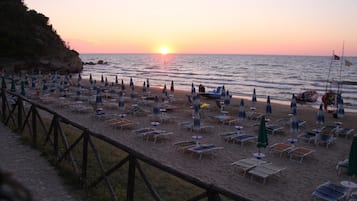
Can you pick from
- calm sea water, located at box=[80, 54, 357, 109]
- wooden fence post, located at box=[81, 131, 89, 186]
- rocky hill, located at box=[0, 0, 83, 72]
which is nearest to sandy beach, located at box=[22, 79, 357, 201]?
wooden fence post, located at box=[81, 131, 89, 186]

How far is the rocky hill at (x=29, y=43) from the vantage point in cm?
4695

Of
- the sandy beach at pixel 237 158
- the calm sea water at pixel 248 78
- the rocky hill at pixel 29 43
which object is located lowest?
the sandy beach at pixel 237 158

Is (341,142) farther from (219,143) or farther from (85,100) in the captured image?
(85,100)

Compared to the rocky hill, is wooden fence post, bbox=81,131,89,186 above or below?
below

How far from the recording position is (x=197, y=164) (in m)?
10.4

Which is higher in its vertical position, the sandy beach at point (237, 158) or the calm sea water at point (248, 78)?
the calm sea water at point (248, 78)

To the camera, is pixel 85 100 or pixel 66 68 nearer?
pixel 85 100

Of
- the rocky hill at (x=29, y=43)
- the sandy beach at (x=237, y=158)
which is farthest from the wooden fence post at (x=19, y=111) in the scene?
the rocky hill at (x=29, y=43)

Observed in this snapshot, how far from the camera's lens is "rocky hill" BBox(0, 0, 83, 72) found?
46950 millimetres

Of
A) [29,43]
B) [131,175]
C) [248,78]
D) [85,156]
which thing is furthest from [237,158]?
[29,43]

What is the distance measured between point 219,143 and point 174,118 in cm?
528

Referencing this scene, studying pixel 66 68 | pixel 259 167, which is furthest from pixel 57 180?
pixel 66 68

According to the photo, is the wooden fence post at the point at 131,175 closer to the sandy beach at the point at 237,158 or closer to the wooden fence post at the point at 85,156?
the wooden fence post at the point at 85,156

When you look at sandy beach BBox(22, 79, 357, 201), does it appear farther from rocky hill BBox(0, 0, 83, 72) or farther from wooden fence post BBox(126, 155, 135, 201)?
rocky hill BBox(0, 0, 83, 72)
